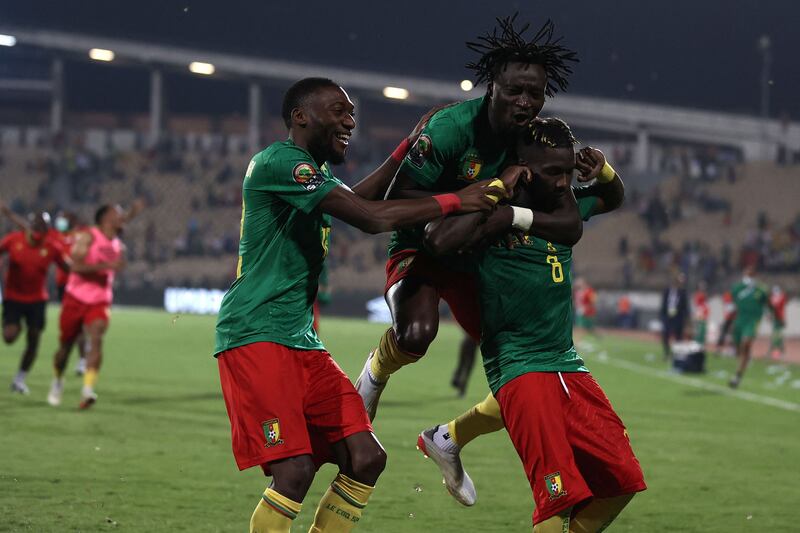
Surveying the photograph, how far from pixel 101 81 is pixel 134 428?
165ft

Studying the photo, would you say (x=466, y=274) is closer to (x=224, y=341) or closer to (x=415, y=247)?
(x=415, y=247)

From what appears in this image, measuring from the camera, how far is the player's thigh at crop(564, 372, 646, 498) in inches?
203

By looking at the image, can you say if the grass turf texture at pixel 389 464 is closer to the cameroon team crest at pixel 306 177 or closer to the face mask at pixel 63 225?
the face mask at pixel 63 225

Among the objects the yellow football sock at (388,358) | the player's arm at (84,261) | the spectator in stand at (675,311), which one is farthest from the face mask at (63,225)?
the spectator in stand at (675,311)

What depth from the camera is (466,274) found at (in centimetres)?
571

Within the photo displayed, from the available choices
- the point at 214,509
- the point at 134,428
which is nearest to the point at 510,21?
the point at 214,509

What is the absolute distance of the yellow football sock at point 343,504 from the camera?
511 centimetres

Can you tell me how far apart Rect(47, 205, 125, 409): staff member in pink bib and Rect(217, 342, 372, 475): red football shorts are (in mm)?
7927

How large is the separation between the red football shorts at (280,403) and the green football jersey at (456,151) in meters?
0.99

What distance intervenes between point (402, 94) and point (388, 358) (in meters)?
43.8

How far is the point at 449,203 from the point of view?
4.99 m

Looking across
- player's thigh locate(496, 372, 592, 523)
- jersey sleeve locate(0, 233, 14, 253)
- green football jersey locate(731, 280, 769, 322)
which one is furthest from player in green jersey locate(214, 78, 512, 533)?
green football jersey locate(731, 280, 769, 322)

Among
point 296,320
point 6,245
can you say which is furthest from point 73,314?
point 296,320

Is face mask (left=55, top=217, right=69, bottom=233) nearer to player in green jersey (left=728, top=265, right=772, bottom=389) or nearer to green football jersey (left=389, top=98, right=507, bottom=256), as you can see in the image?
→ player in green jersey (left=728, top=265, right=772, bottom=389)
